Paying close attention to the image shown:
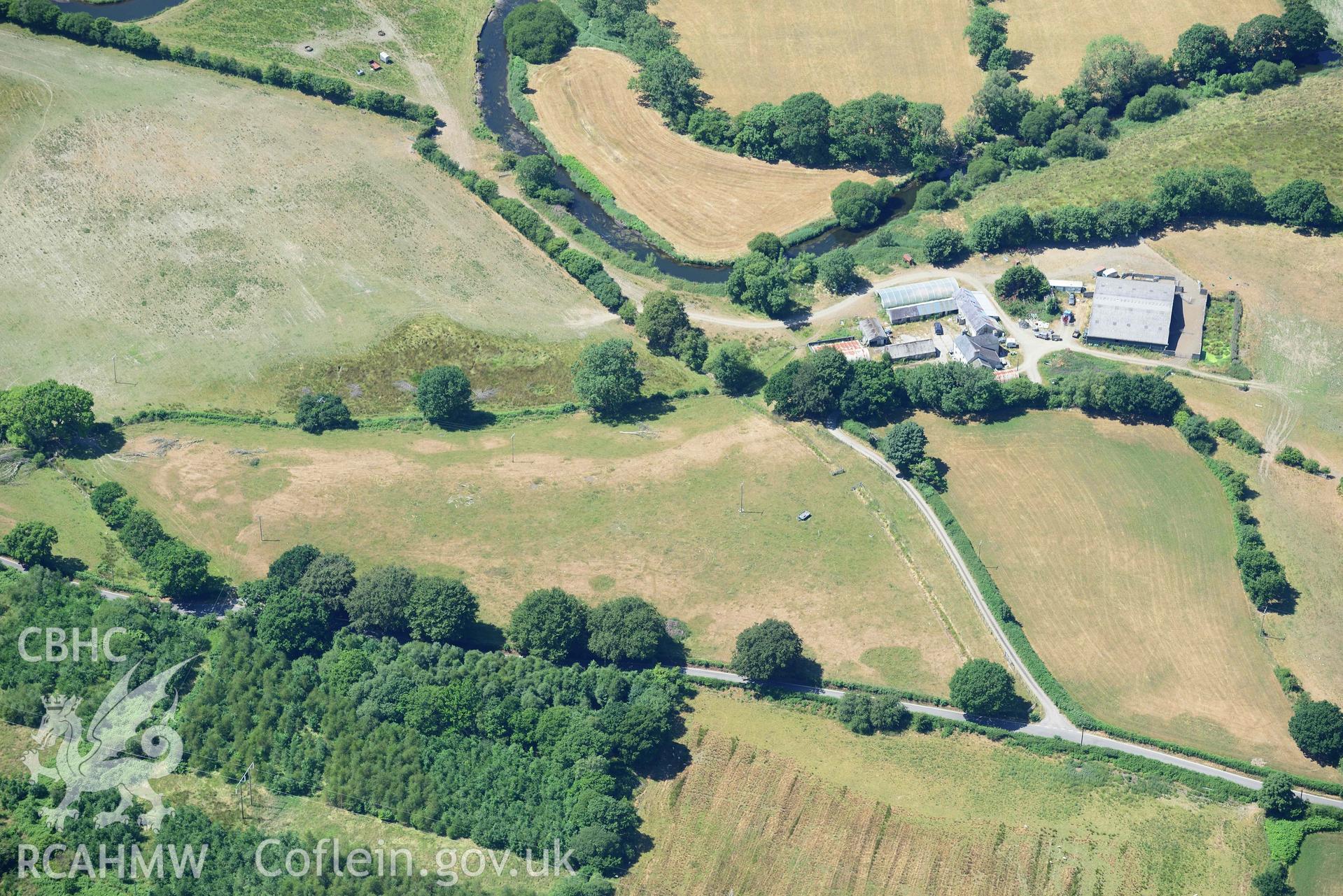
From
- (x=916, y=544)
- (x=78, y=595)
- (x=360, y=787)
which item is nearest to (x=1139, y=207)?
(x=916, y=544)

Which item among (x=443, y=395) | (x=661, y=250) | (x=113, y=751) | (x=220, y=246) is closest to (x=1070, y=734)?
(x=443, y=395)

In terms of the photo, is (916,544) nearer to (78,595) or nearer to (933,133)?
(933,133)

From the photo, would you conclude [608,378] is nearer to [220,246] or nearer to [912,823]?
[220,246]

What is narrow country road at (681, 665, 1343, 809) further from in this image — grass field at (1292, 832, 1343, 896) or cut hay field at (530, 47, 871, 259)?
cut hay field at (530, 47, 871, 259)

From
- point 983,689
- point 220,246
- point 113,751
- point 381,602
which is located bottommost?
point 113,751

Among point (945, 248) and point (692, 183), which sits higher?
point (692, 183)

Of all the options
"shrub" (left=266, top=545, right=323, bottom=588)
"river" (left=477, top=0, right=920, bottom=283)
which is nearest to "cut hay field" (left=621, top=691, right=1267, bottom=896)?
"shrub" (left=266, top=545, right=323, bottom=588)

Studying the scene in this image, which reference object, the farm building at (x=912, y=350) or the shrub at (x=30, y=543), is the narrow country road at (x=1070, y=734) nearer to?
the farm building at (x=912, y=350)
